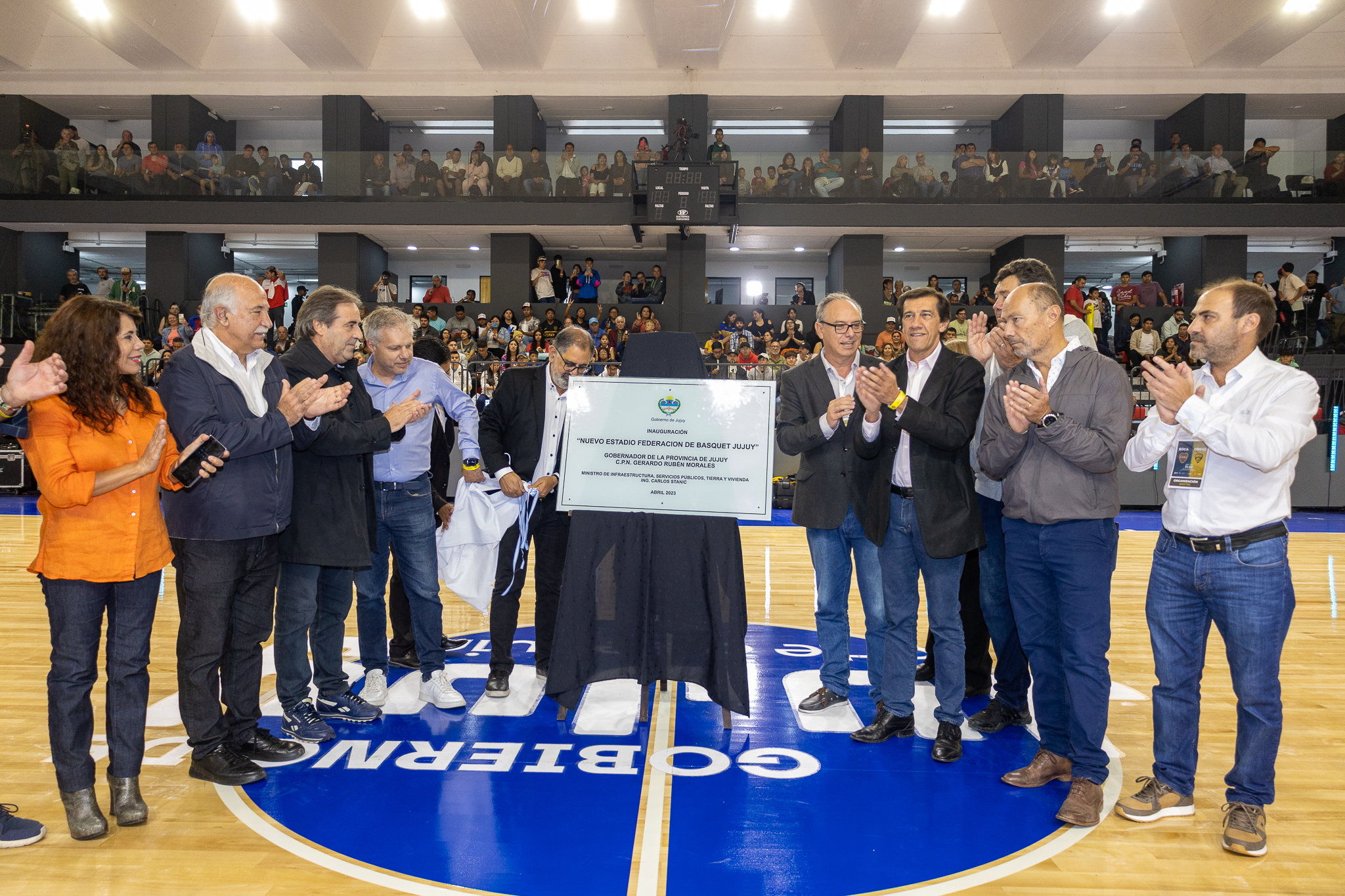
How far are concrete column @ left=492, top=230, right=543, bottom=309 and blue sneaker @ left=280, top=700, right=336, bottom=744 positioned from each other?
632 inches

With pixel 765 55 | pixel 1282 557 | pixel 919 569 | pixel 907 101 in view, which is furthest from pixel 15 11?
pixel 1282 557

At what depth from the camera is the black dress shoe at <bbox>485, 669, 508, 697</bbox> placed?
4.14 m

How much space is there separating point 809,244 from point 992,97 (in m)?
5.16

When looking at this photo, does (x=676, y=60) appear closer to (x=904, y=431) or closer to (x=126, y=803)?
(x=904, y=431)

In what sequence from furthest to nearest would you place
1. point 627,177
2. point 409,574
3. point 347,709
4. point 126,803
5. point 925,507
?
1. point 627,177
2. point 409,574
3. point 347,709
4. point 925,507
5. point 126,803

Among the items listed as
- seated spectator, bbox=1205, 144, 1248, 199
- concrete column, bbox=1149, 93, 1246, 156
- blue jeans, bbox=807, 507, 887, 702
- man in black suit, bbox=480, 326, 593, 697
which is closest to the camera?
blue jeans, bbox=807, 507, 887, 702

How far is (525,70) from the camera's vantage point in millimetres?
19234

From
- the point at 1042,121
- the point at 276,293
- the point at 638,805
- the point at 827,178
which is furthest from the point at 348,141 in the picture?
the point at 638,805

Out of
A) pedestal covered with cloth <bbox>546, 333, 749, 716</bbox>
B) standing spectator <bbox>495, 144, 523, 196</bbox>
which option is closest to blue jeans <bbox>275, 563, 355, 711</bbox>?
pedestal covered with cloth <bbox>546, 333, 749, 716</bbox>

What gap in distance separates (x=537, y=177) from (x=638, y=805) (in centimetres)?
1647

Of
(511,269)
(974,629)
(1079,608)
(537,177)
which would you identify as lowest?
(974,629)

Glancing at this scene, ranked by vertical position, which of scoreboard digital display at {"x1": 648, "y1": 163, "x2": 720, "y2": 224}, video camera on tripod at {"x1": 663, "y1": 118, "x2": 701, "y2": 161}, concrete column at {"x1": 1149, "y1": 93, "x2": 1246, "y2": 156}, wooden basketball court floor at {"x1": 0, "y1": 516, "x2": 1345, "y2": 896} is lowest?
wooden basketball court floor at {"x1": 0, "y1": 516, "x2": 1345, "y2": 896}

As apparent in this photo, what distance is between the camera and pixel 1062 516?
3025 mm

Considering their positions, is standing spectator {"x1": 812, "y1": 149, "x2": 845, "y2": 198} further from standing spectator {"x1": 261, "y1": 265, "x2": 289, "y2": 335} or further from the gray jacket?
the gray jacket
